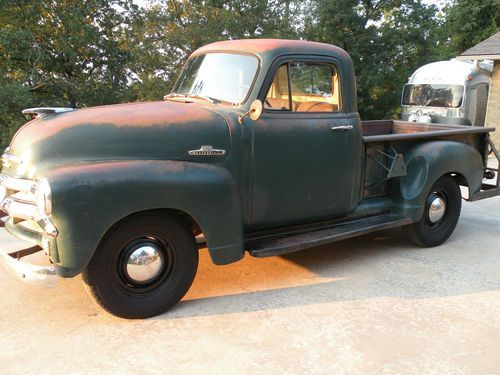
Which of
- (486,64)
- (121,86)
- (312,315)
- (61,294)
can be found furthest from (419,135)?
(486,64)

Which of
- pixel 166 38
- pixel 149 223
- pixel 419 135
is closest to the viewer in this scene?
pixel 149 223

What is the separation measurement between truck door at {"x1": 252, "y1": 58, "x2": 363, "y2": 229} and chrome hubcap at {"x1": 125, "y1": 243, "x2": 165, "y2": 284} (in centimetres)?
89

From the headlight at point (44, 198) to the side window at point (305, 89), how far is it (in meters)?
1.79

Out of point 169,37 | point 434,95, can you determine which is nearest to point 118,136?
point 434,95

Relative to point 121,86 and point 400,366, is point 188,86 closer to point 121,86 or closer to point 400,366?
point 400,366

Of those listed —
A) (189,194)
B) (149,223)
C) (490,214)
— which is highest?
(189,194)

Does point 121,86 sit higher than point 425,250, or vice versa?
point 121,86

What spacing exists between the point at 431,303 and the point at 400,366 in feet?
3.32

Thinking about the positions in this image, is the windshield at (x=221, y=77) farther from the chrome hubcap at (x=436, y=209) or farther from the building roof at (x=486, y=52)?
the building roof at (x=486, y=52)

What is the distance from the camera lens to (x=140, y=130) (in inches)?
125

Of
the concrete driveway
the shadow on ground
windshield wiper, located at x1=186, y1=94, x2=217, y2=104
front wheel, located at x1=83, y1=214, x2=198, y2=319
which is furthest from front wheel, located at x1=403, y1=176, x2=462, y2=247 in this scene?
front wheel, located at x1=83, y1=214, x2=198, y2=319

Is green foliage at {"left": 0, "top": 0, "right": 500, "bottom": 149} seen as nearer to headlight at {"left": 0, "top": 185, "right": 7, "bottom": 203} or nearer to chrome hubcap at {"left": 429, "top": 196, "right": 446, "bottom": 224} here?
headlight at {"left": 0, "top": 185, "right": 7, "bottom": 203}

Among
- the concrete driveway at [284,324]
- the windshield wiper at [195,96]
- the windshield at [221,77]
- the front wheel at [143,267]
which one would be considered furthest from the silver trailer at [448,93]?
the front wheel at [143,267]

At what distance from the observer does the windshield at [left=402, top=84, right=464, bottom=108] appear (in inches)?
468
